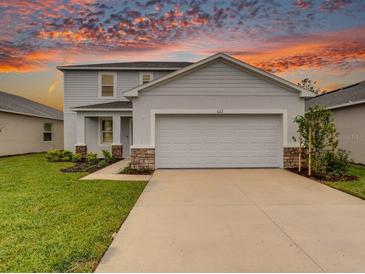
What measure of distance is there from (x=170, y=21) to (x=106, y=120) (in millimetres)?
7042

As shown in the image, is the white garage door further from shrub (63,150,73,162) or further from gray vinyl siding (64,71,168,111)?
gray vinyl siding (64,71,168,111)

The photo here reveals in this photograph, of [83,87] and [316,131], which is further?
[83,87]

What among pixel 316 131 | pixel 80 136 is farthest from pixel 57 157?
pixel 316 131

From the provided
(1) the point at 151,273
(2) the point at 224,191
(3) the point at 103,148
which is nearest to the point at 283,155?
(2) the point at 224,191

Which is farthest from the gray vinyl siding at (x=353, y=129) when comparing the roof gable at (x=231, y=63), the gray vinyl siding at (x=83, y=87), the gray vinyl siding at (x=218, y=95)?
the gray vinyl siding at (x=83, y=87)

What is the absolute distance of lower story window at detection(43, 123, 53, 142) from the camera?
21859 millimetres

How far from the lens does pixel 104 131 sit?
54.3ft

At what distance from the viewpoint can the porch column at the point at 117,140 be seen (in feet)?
50.6

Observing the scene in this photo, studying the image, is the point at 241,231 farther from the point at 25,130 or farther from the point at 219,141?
the point at 25,130

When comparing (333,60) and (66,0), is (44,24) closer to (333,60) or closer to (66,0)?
(66,0)

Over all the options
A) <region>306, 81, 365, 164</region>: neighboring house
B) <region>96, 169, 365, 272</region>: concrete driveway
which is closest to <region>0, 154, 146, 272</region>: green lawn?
<region>96, 169, 365, 272</region>: concrete driveway

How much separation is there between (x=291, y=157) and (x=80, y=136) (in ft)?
37.5

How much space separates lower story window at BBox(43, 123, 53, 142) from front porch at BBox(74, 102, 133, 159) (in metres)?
8.07

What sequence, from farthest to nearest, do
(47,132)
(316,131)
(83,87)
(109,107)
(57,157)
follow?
1. (47,132)
2. (83,87)
3. (109,107)
4. (57,157)
5. (316,131)
